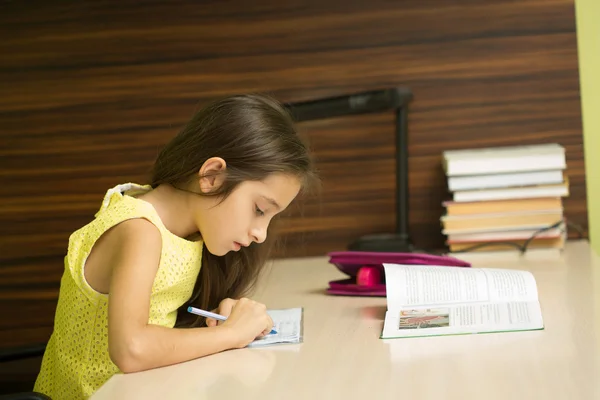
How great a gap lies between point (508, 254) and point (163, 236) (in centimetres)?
97

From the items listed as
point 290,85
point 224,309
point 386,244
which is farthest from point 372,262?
point 290,85

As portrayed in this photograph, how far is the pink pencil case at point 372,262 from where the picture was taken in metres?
1.59

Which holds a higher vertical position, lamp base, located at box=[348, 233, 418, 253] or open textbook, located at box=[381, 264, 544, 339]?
open textbook, located at box=[381, 264, 544, 339]

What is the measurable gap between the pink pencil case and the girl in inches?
8.5

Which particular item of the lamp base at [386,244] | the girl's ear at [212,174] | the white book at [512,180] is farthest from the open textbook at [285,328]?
the white book at [512,180]

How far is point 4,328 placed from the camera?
89.3 inches

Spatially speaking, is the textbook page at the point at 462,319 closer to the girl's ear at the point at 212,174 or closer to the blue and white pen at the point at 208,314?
the blue and white pen at the point at 208,314

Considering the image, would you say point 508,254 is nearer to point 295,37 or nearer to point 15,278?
point 295,37

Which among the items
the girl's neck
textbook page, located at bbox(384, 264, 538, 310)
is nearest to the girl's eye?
the girl's neck

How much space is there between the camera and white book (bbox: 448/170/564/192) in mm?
2018

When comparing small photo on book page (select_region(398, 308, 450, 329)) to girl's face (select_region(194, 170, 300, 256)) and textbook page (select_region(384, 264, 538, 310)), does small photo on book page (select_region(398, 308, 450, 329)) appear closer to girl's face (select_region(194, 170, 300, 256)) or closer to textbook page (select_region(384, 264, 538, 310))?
textbook page (select_region(384, 264, 538, 310))

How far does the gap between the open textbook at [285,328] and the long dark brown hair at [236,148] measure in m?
0.14

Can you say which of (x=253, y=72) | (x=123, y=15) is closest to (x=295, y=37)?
(x=253, y=72)

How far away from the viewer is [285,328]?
134cm
